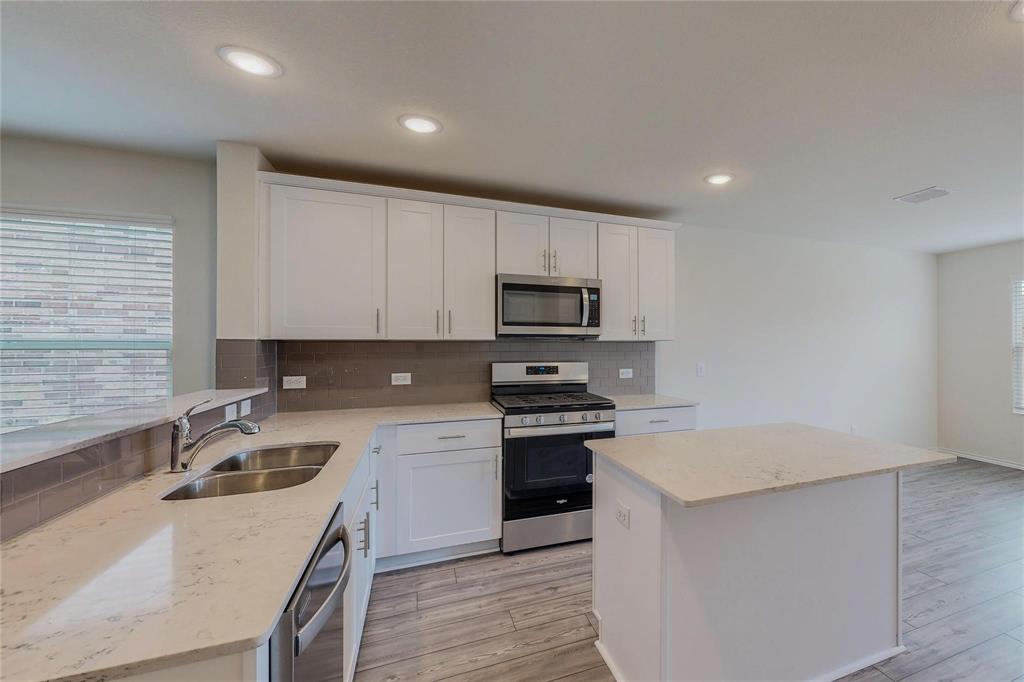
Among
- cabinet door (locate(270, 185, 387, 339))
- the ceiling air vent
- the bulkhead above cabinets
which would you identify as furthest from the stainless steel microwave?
the ceiling air vent

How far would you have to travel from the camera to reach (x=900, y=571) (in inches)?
65.8

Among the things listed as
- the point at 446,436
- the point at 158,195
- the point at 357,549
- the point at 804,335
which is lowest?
the point at 357,549

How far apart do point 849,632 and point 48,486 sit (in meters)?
2.88

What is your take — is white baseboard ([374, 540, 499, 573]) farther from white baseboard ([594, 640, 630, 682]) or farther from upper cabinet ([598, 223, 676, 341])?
upper cabinet ([598, 223, 676, 341])

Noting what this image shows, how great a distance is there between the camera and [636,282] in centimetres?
313

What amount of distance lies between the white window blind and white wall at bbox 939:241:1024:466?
5 cm

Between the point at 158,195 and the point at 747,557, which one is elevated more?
the point at 158,195

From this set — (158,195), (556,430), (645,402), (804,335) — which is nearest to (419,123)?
(158,195)

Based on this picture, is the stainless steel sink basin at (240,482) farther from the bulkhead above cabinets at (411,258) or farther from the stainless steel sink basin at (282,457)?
the bulkhead above cabinets at (411,258)

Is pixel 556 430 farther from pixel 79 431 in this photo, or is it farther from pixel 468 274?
pixel 79 431

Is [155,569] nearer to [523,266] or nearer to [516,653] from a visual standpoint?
[516,653]

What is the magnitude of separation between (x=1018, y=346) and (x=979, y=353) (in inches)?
12.4

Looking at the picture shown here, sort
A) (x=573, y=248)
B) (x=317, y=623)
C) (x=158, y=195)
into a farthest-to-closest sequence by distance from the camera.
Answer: (x=573, y=248)
(x=158, y=195)
(x=317, y=623)

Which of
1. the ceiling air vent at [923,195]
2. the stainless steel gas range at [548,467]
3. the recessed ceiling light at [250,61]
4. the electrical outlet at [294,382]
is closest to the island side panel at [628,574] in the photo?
the stainless steel gas range at [548,467]
